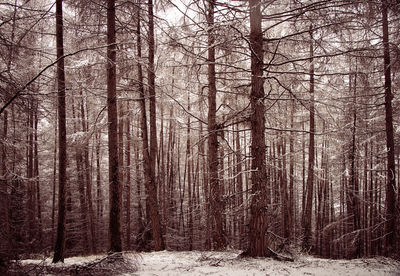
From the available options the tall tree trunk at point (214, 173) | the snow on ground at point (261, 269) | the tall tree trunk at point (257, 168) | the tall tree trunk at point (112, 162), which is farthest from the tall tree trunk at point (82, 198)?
the tall tree trunk at point (257, 168)

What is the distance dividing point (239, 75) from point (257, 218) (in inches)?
228

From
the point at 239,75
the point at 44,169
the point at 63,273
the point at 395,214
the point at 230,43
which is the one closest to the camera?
the point at 63,273

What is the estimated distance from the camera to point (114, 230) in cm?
666

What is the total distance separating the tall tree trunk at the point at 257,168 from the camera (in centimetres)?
596

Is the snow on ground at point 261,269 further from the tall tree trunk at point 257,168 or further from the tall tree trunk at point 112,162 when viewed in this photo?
the tall tree trunk at point 112,162

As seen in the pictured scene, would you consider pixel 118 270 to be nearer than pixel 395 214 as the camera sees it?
Yes

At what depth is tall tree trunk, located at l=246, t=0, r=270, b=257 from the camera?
596 cm

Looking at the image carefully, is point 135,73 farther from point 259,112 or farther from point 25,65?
point 259,112

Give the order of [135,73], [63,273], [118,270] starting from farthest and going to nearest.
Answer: [135,73] < [118,270] < [63,273]

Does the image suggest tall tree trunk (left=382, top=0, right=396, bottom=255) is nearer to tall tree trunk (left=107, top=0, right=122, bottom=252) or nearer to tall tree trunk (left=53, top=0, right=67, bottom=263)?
tall tree trunk (left=107, top=0, right=122, bottom=252)

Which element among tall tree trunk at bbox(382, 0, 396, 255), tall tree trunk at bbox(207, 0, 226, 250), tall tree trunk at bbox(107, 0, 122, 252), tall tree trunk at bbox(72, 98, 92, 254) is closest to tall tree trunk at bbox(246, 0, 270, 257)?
tall tree trunk at bbox(207, 0, 226, 250)

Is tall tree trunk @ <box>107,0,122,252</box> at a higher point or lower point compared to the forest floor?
higher

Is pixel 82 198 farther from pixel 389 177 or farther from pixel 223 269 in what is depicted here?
pixel 389 177

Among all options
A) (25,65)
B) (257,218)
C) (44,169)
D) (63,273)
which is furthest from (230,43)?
(44,169)
